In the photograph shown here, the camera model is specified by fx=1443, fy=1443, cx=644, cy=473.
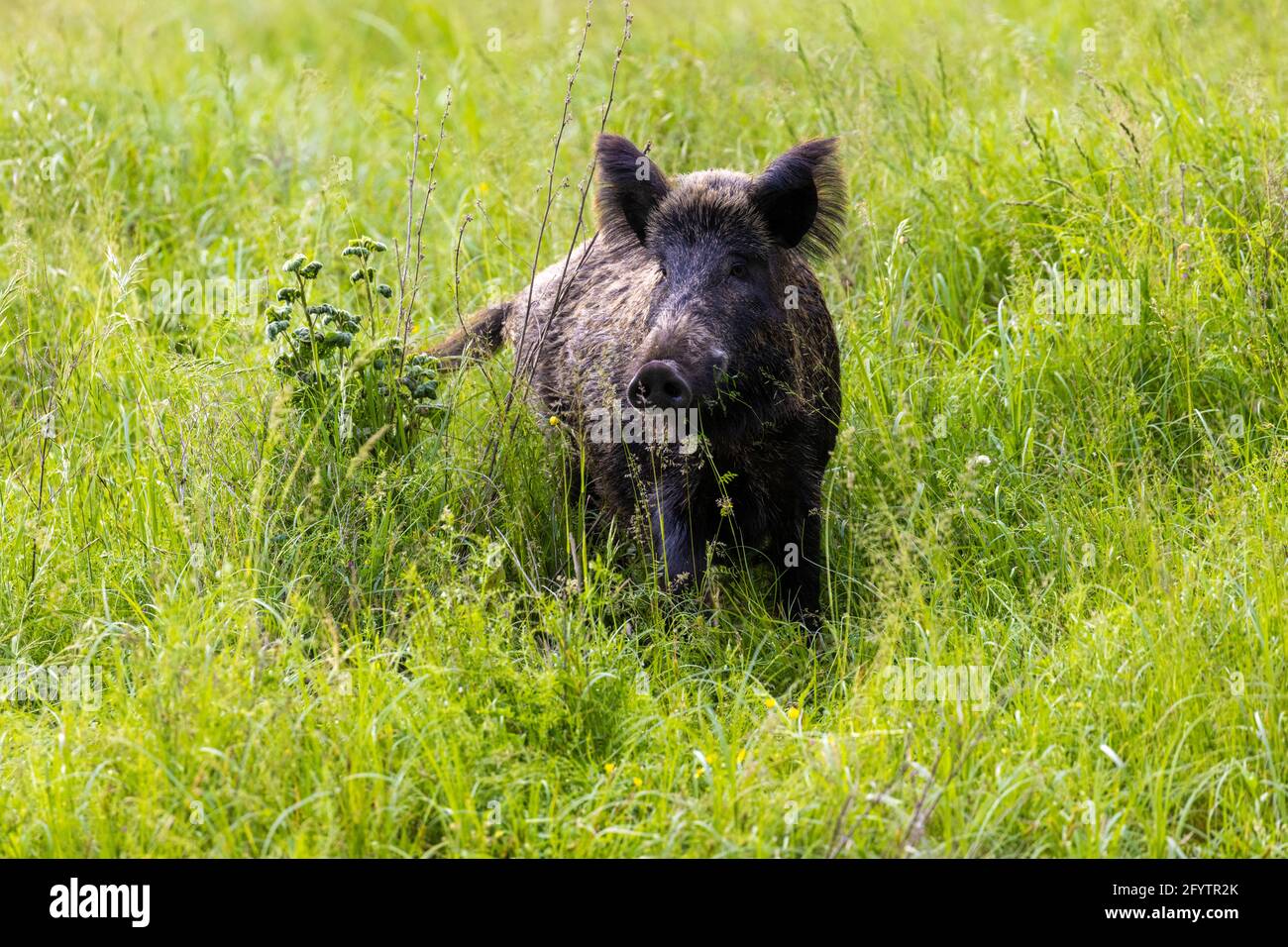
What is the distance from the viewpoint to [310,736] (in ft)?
11.0

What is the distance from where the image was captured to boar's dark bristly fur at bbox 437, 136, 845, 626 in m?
4.68

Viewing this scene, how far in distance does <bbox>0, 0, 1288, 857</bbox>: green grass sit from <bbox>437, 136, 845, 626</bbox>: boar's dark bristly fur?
197 mm

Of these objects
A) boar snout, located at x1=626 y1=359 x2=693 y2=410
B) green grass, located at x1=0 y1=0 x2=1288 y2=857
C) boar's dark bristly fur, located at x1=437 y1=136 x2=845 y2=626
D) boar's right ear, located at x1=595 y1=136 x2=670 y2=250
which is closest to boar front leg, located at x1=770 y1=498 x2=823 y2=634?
boar's dark bristly fur, located at x1=437 y1=136 x2=845 y2=626

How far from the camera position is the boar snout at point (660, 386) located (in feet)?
13.8

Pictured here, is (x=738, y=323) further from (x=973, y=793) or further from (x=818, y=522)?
(x=973, y=793)

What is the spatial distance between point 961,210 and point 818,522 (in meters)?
1.92

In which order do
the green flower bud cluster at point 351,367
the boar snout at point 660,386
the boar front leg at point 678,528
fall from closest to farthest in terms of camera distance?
the boar snout at point 660,386 → the green flower bud cluster at point 351,367 → the boar front leg at point 678,528

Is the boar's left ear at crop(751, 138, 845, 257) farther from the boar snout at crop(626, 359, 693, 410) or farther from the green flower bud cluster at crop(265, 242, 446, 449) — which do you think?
the green flower bud cluster at crop(265, 242, 446, 449)

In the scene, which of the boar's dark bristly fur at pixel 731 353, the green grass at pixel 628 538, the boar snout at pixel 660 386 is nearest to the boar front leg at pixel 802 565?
the boar's dark bristly fur at pixel 731 353

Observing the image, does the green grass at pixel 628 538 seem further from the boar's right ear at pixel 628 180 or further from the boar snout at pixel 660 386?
the boar snout at pixel 660 386

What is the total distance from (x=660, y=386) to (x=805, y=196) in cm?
107

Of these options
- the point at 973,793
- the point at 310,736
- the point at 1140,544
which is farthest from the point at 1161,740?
the point at 310,736

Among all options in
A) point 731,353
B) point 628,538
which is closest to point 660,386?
point 731,353

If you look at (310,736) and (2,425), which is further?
(2,425)
